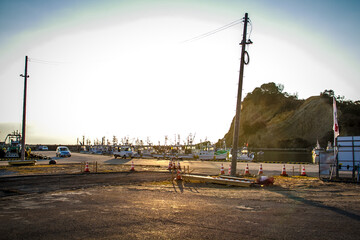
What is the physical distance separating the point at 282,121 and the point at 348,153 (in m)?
118

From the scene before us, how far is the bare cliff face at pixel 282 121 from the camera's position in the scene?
385 ft


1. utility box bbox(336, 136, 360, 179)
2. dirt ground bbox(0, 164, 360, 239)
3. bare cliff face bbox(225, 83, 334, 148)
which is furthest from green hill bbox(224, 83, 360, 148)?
dirt ground bbox(0, 164, 360, 239)

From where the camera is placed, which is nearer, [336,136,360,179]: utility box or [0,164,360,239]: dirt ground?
[0,164,360,239]: dirt ground

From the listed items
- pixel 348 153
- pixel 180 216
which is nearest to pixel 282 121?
pixel 348 153

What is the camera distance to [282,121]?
130 metres

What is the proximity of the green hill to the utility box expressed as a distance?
4078 inches

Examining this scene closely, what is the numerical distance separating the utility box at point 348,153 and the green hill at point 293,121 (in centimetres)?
10358

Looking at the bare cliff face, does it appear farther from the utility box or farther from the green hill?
the utility box

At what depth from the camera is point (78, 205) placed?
902cm

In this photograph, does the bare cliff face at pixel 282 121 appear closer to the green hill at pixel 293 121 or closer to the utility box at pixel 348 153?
the green hill at pixel 293 121

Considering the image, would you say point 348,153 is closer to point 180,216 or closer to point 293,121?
point 180,216

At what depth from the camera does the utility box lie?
55.8 feet

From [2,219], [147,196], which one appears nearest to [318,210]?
[147,196]

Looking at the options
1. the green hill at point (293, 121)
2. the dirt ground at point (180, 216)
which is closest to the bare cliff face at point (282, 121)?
the green hill at point (293, 121)
